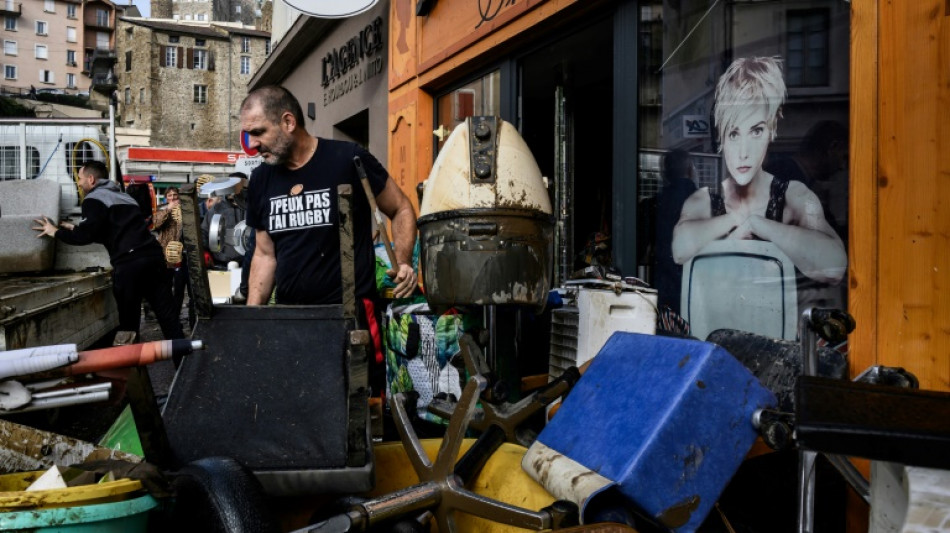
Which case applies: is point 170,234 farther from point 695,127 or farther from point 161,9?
point 161,9

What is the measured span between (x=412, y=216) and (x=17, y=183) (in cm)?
716

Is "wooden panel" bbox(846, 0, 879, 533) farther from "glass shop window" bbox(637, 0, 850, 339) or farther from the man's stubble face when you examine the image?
the man's stubble face

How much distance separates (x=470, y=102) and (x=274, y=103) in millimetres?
3702

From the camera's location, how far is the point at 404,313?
354cm

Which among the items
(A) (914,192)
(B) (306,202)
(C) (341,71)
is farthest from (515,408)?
(C) (341,71)

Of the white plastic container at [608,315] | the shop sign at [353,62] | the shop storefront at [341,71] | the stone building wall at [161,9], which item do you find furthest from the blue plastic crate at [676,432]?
the stone building wall at [161,9]

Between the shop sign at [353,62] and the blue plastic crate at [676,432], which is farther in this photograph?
the shop sign at [353,62]

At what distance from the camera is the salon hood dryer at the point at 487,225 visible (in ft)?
8.71

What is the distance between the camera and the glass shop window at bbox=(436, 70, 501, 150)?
616 cm

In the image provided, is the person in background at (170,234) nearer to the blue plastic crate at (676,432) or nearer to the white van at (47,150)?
the white van at (47,150)

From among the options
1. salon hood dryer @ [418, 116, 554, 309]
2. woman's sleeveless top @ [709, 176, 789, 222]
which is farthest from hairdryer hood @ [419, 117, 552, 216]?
woman's sleeveless top @ [709, 176, 789, 222]

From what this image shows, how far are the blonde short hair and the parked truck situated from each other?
4108 millimetres

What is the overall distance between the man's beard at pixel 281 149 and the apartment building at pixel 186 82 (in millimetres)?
63466

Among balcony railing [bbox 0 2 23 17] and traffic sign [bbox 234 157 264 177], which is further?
balcony railing [bbox 0 2 23 17]
